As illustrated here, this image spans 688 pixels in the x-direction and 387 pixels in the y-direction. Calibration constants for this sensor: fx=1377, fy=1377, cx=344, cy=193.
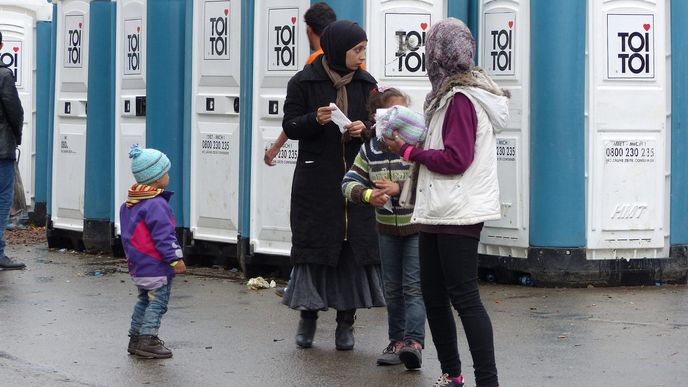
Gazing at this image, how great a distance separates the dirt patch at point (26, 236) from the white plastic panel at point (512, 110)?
5.59 meters

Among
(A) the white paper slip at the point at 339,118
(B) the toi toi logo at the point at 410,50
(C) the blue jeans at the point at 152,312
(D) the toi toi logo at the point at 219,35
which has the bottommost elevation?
(C) the blue jeans at the point at 152,312

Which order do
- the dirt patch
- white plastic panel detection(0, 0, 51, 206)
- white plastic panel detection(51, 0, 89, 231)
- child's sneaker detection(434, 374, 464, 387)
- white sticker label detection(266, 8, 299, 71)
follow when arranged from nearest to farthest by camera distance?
child's sneaker detection(434, 374, 464, 387)
white sticker label detection(266, 8, 299, 71)
white plastic panel detection(51, 0, 89, 231)
the dirt patch
white plastic panel detection(0, 0, 51, 206)

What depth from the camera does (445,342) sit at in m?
6.21

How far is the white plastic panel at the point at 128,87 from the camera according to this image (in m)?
11.7

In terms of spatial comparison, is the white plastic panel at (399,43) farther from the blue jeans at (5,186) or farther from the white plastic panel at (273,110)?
the blue jeans at (5,186)

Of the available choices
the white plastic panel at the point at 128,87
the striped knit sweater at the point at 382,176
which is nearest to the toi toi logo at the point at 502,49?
the white plastic panel at the point at 128,87

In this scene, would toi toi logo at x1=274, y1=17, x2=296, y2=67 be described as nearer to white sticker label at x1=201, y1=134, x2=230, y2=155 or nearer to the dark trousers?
white sticker label at x1=201, y1=134, x2=230, y2=155

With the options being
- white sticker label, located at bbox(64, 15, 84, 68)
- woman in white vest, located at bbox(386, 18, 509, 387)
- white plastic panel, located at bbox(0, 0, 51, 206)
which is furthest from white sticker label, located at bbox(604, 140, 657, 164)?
white plastic panel, located at bbox(0, 0, 51, 206)

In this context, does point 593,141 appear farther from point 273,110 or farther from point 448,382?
point 448,382

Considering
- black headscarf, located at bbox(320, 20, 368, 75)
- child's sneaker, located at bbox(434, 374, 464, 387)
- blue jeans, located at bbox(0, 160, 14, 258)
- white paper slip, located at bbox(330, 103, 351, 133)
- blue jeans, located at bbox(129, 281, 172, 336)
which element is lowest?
child's sneaker, located at bbox(434, 374, 464, 387)

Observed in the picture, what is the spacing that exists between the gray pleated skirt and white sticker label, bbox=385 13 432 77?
8.59 feet

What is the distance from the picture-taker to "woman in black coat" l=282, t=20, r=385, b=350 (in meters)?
7.45

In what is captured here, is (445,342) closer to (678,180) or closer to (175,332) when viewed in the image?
(175,332)

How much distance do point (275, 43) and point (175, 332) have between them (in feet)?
9.06
